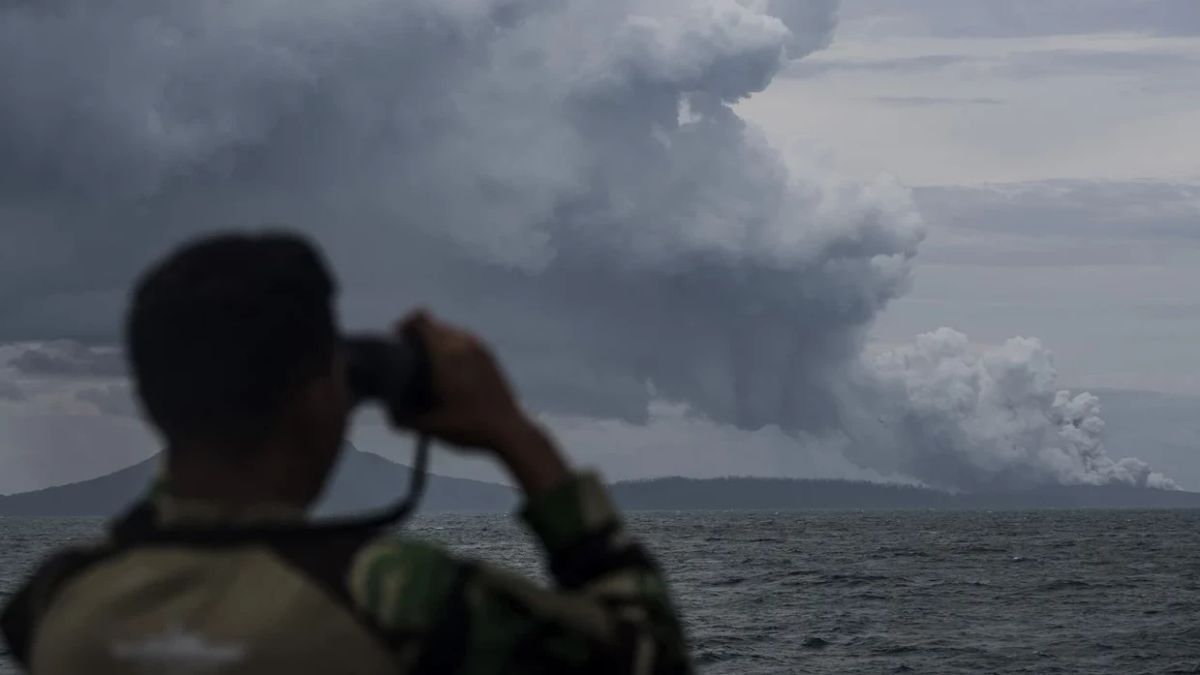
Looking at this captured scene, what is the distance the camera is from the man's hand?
8.44 feet

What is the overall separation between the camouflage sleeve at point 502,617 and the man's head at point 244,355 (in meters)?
0.22

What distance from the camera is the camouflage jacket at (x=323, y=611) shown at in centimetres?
232

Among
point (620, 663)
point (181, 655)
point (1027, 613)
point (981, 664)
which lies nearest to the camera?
point (181, 655)

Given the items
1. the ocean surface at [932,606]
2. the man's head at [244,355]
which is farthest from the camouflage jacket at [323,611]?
the ocean surface at [932,606]

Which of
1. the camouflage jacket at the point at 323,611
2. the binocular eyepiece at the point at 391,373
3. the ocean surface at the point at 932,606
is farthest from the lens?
the ocean surface at the point at 932,606

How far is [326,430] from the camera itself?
8.24 ft

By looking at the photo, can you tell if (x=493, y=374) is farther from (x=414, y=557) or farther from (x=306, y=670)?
(x=306, y=670)

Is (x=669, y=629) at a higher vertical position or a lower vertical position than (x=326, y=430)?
lower

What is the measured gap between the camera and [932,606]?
5988 centimetres

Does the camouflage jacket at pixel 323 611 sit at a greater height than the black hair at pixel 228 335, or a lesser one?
lesser

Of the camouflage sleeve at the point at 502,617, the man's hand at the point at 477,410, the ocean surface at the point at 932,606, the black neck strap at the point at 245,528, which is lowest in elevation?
the ocean surface at the point at 932,606

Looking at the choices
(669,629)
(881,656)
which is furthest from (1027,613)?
(669,629)

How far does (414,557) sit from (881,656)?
41707mm

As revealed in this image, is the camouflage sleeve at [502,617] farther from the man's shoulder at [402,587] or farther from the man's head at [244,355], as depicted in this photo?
the man's head at [244,355]
